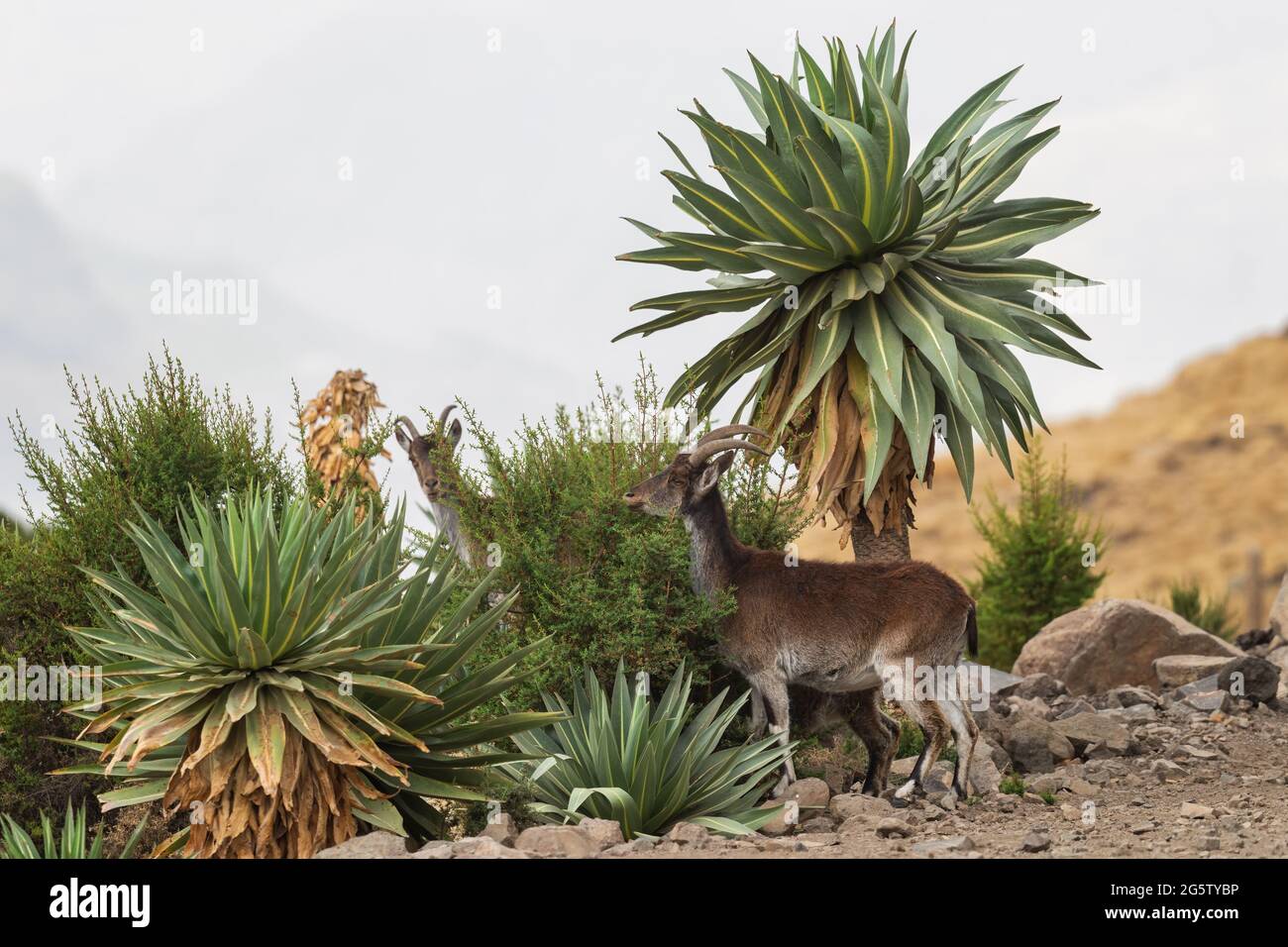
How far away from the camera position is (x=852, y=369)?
1190 centimetres

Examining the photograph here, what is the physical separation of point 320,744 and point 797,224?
20.9 feet

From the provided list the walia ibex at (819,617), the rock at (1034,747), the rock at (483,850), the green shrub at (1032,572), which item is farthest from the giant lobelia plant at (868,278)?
the green shrub at (1032,572)

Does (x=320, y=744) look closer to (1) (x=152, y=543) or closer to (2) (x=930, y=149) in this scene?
(1) (x=152, y=543)

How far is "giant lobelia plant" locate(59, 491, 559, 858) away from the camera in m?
7.54

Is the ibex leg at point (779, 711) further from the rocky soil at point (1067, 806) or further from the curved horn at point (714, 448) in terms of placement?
the curved horn at point (714, 448)

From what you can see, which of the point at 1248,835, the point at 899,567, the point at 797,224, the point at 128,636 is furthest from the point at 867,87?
the point at 128,636

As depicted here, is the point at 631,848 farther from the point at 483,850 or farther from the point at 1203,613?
the point at 1203,613

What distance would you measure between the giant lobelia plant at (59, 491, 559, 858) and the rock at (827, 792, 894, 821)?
234 centimetres

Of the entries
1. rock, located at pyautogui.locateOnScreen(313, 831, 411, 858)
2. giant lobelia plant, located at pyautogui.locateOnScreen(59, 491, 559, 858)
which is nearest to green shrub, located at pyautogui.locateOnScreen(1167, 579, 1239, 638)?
giant lobelia plant, located at pyautogui.locateOnScreen(59, 491, 559, 858)

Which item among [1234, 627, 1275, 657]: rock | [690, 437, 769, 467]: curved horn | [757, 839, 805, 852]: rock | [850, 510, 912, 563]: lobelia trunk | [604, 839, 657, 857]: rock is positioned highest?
[690, 437, 769, 467]: curved horn

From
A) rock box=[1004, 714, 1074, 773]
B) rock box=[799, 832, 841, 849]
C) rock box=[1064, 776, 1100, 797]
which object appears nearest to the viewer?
rock box=[799, 832, 841, 849]

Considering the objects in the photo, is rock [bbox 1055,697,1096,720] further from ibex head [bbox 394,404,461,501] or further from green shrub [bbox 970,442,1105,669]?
ibex head [bbox 394,404,461,501]

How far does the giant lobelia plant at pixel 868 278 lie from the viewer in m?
11.5

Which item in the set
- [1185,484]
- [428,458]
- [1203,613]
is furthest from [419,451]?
[1185,484]
